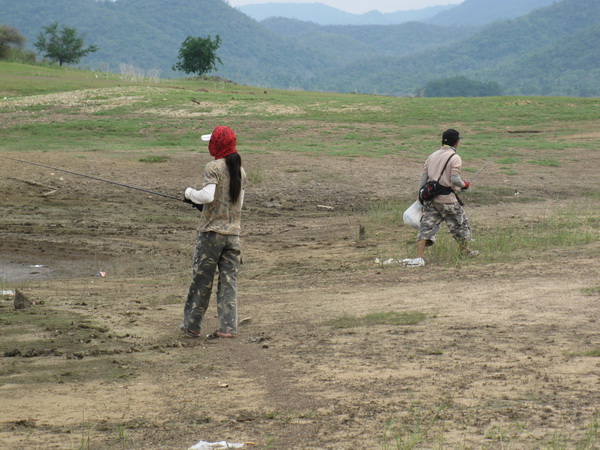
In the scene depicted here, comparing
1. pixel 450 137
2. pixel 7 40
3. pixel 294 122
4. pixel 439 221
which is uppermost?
pixel 7 40

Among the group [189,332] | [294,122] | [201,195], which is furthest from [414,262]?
[294,122]

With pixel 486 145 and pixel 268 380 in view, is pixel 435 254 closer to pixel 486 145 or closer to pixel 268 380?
pixel 268 380

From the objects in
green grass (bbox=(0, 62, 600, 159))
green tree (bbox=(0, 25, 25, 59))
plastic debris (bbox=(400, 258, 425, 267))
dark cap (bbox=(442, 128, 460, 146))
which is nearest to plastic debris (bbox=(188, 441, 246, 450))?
plastic debris (bbox=(400, 258, 425, 267))

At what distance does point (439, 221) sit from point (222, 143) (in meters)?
4.18

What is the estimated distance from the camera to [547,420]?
16.9 feet

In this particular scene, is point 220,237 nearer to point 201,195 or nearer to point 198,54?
point 201,195

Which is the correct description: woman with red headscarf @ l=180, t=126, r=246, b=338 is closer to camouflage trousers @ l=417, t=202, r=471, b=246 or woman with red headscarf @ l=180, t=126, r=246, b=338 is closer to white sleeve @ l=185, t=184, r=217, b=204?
white sleeve @ l=185, t=184, r=217, b=204

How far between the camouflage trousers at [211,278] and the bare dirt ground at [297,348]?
0.20 meters

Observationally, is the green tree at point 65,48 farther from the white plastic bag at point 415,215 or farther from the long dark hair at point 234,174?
the long dark hair at point 234,174

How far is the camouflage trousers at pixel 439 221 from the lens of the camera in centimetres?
1075

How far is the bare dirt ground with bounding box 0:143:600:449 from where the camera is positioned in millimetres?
5188

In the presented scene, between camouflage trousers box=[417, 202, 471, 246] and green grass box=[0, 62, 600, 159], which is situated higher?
green grass box=[0, 62, 600, 159]

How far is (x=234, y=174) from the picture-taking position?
7.53 metres

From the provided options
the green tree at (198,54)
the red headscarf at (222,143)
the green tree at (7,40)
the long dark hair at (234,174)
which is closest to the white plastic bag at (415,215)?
the long dark hair at (234,174)
